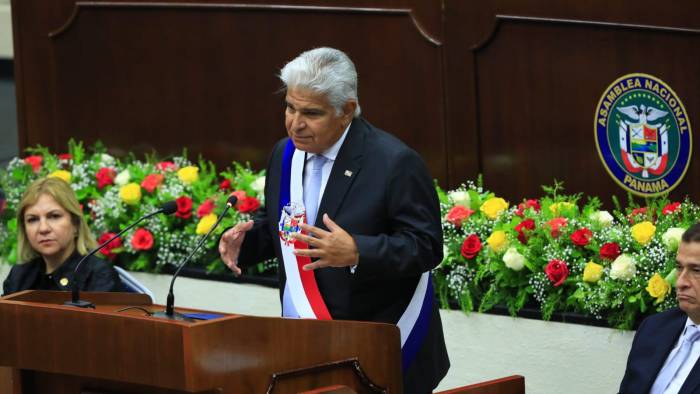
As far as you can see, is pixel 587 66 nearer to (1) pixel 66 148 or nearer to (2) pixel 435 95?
(2) pixel 435 95

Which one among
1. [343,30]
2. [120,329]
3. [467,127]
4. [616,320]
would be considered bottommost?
[616,320]

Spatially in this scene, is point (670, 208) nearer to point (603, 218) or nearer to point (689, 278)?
point (603, 218)

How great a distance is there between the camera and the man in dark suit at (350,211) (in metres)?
3.54

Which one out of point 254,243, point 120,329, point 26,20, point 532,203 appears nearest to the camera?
point 120,329

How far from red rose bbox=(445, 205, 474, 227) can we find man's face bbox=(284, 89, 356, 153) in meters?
1.82

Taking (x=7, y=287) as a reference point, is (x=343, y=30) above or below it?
above

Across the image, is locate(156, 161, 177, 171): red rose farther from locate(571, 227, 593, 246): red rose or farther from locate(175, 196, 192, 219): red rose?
locate(571, 227, 593, 246): red rose

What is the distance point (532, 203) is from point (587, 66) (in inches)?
25.3

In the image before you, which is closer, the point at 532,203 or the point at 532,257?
the point at 532,257

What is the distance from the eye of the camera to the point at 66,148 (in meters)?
7.09

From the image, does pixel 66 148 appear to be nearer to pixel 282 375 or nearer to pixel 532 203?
pixel 532 203

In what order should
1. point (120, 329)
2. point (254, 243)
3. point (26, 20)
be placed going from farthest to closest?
point (26, 20) < point (254, 243) < point (120, 329)

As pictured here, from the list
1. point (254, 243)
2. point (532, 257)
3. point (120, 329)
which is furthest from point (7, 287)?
point (532, 257)

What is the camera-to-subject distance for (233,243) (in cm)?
379
